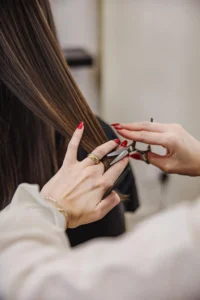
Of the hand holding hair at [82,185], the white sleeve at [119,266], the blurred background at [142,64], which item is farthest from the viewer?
the blurred background at [142,64]

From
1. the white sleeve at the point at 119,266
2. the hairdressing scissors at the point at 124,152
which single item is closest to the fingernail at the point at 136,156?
the hairdressing scissors at the point at 124,152

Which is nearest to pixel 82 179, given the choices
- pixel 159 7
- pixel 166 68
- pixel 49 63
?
pixel 49 63

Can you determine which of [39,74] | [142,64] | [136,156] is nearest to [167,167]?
[136,156]

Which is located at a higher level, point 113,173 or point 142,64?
point 142,64

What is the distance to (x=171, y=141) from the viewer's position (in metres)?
0.47

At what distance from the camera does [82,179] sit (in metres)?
0.45

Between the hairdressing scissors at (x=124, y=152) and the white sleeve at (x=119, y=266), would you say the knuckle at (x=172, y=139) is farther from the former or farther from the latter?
the white sleeve at (x=119, y=266)

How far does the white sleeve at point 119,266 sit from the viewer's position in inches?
11.4

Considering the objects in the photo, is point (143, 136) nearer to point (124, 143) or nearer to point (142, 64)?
point (124, 143)

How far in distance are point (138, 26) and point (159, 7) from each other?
0.07 m

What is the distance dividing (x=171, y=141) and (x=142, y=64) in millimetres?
402

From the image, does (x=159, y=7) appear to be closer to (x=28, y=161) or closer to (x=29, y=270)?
(x=28, y=161)

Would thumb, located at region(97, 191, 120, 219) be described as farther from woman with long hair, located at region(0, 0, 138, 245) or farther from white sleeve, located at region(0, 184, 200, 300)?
white sleeve, located at region(0, 184, 200, 300)

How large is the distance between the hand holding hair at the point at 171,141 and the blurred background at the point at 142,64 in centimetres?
3
